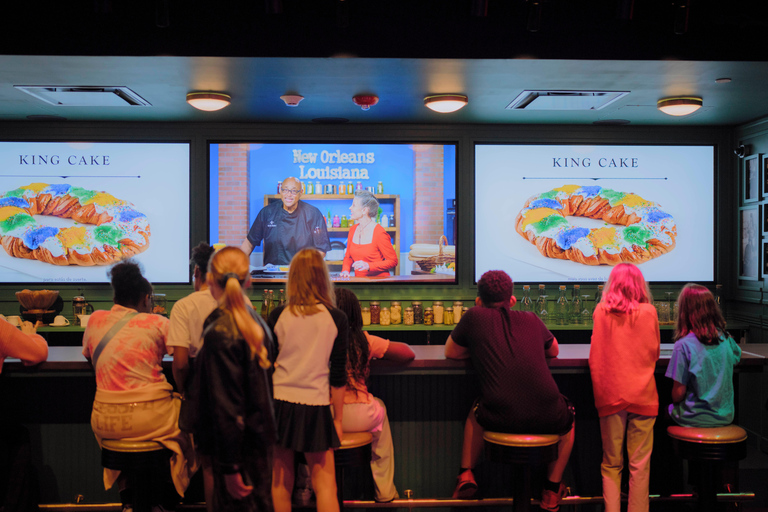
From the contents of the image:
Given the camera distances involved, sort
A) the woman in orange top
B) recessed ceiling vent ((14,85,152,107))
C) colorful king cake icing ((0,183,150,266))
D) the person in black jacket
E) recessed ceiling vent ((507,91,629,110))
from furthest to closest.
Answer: the woman in orange top, colorful king cake icing ((0,183,150,266)), recessed ceiling vent ((507,91,629,110)), recessed ceiling vent ((14,85,152,107)), the person in black jacket

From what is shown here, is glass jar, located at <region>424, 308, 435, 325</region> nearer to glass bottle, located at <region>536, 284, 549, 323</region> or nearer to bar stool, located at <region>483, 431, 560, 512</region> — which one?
glass bottle, located at <region>536, 284, 549, 323</region>

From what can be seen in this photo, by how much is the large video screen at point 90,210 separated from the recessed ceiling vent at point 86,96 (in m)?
0.76

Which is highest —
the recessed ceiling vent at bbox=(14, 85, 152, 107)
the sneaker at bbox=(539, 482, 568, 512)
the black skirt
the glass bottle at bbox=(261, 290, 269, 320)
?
the recessed ceiling vent at bbox=(14, 85, 152, 107)

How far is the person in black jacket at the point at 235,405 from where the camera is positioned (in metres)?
1.85

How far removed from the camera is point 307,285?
86.7 inches

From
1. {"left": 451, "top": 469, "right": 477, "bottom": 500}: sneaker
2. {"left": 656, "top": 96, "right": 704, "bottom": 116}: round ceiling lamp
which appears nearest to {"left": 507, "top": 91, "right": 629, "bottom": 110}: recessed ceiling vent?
{"left": 656, "top": 96, "right": 704, "bottom": 116}: round ceiling lamp

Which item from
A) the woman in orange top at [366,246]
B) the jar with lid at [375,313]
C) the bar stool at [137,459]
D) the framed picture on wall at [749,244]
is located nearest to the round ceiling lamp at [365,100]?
the woman in orange top at [366,246]

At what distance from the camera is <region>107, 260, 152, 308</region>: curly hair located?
237 cm

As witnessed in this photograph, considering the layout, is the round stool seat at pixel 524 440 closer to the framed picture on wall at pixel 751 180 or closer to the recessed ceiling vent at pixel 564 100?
the recessed ceiling vent at pixel 564 100

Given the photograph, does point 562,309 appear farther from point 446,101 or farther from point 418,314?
point 446,101

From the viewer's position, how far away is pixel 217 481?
191cm

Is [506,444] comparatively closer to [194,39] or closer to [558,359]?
[558,359]

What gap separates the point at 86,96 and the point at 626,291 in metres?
3.85

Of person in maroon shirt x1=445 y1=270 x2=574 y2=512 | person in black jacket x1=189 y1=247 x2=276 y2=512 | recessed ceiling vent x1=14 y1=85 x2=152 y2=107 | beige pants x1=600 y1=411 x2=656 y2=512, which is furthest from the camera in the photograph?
recessed ceiling vent x1=14 y1=85 x2=152 y2=107
